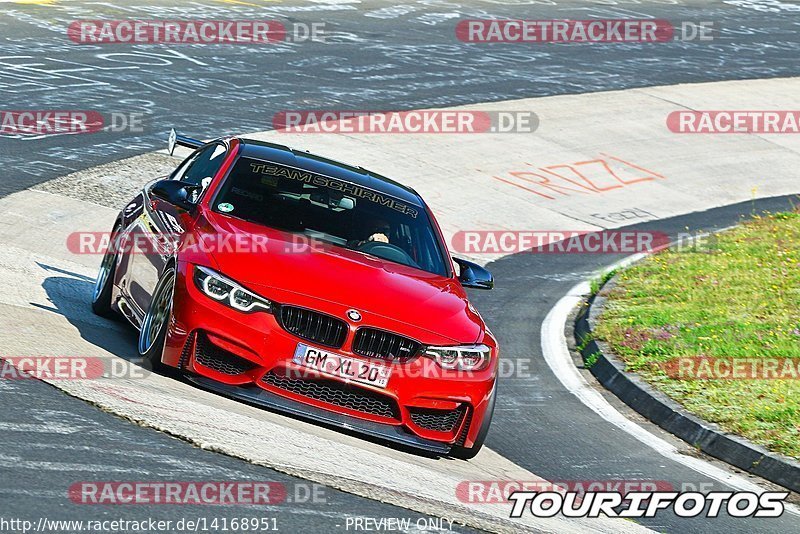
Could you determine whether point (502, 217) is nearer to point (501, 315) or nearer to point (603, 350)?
point (501, 315)

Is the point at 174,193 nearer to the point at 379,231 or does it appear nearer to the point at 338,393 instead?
the point at 379,231

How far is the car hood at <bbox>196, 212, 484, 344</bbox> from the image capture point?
7.57 metres

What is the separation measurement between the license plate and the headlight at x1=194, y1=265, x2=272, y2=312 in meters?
0.33

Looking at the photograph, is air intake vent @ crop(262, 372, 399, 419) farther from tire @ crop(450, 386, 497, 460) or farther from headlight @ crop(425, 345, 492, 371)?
tire @ crop(450, 386, 497, 460)

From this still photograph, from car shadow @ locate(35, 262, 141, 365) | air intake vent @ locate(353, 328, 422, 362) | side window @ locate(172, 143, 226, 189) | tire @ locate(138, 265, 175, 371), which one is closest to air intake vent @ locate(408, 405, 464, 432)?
air intake vent @ locate(353, 328, 422, 362)

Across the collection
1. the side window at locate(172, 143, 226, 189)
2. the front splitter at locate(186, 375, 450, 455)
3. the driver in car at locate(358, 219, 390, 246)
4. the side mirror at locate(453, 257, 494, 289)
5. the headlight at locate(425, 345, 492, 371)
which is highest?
the side window at locate(172, 143, 226, 189)

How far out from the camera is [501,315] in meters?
13.1

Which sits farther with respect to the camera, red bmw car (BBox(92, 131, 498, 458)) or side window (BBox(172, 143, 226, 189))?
side window (BBox(172, 143, 226, 189))

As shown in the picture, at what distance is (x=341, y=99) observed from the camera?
21.6 m

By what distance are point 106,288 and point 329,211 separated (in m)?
1.92

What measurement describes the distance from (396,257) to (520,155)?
40.5 feet

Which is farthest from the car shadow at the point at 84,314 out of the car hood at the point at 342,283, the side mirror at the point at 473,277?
the side mirror at the point at 473,277

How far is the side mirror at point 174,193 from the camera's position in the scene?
8.70m

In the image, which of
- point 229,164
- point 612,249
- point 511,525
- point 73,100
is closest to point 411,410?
point 511,525
